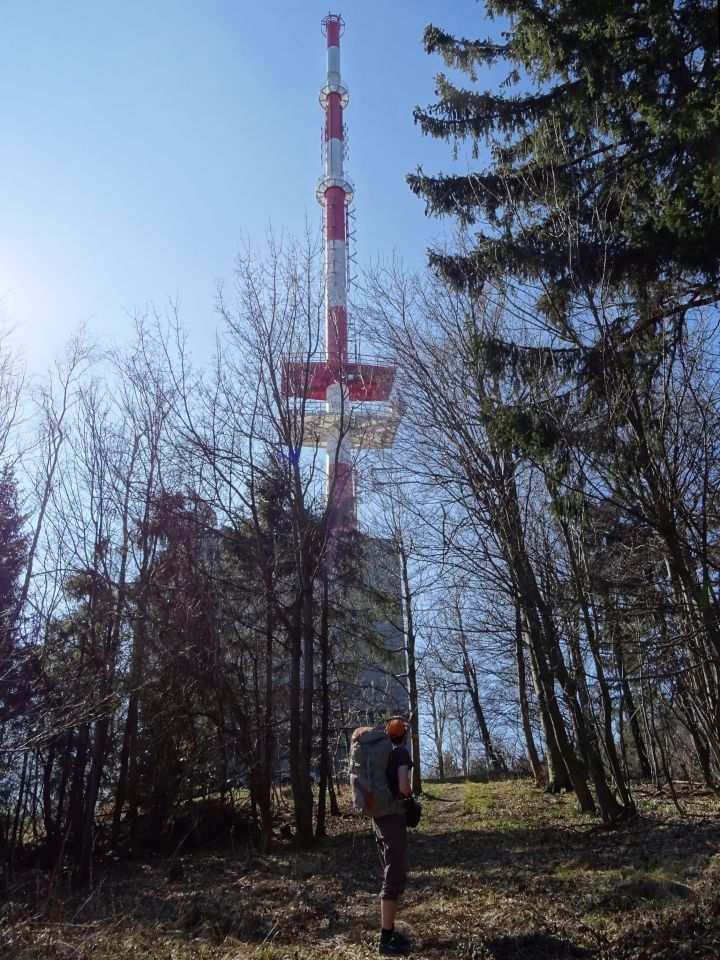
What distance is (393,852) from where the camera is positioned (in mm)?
5148

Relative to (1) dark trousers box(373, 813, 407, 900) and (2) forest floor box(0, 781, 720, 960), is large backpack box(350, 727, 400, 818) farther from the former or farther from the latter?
(2) forest floor box(0, 781, 720, 960)

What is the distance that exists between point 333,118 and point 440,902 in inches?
1438

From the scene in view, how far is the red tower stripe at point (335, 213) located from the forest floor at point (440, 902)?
27.4m

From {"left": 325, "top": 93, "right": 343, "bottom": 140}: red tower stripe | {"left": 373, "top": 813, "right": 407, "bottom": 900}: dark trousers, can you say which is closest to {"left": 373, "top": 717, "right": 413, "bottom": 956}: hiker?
{"left": 373, "top": 813, "right": 407, "bottom": 900}: dark trousers

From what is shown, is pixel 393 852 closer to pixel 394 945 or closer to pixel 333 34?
pixel 394 945

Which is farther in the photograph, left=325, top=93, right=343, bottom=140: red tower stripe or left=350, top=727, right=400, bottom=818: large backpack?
left=325, top=93, right=343, bottom=140: red tower stripe

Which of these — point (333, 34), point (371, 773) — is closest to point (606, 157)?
point (371, 773)

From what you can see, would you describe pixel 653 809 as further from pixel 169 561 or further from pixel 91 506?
pixel 91 506

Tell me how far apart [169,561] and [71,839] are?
4850mm

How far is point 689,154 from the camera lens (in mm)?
7129

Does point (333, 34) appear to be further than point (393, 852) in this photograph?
Yes

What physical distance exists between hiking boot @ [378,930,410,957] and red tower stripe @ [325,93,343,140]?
3642cm

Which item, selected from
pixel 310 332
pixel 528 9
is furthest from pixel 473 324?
pixel 310 332

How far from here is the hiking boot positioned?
4996mm
